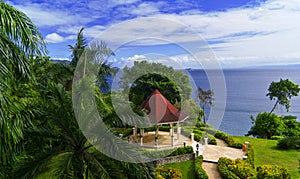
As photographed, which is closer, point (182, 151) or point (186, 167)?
point (186, 167)

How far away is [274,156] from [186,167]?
7.42 m

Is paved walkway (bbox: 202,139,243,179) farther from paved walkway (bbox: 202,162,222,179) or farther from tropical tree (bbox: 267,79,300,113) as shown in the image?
tropical tree (bbox: 267,79,300,113)

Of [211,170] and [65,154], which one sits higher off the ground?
[65,154]

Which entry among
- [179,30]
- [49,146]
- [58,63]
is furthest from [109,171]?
[58,63]

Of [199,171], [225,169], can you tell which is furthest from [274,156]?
[199,171]

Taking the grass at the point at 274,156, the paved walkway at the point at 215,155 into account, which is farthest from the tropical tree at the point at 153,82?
the grass at the point at 274,156

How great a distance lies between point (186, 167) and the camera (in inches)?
596

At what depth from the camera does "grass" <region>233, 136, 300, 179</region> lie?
16744 millimetres

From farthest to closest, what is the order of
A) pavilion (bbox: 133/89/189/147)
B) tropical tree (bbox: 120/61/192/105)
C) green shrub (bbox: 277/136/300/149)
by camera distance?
tropical tree (bbox: 120/61/192/105)
green shrub (bbox: 277/136/300/149)
pavilion (bbox: 133/89/189/147)

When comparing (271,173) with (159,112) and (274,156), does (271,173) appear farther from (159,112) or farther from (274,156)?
(159,112)

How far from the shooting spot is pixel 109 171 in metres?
7.60

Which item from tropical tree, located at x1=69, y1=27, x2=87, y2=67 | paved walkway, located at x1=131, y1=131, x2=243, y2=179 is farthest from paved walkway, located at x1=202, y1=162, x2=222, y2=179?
tropical tree, located at x1=69, y1=27, x2=87, y2=67

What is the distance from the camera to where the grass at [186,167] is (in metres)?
14.1

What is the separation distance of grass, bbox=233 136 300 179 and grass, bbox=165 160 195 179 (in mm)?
4397
